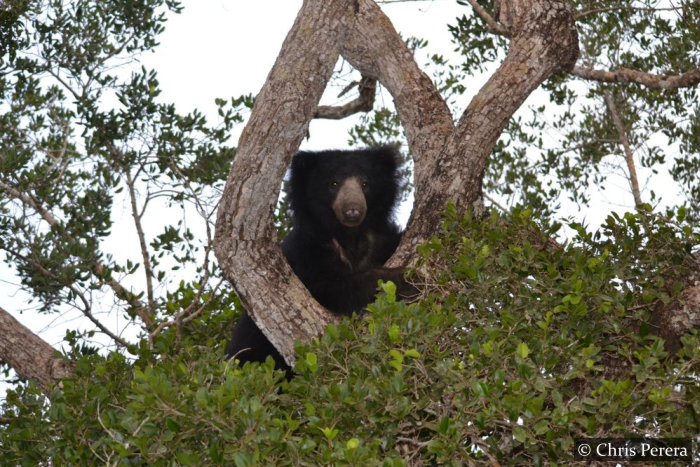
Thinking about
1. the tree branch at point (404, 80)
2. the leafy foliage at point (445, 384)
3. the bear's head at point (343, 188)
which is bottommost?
the leafy foliage at point (445, 384)

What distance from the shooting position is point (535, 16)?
6.10 metres

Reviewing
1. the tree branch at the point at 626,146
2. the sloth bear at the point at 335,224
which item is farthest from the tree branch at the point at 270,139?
the tree branch at the point at 626,146

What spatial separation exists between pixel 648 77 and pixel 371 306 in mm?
4067

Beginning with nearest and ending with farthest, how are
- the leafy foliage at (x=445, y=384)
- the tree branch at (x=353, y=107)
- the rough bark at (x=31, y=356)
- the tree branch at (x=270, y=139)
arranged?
the leafy foliage at (x=445, y=384) → the tree branch at (x=270, y=139) → the rough bark at (x=31, y=356) → the tree branch at (x=353, y=107)

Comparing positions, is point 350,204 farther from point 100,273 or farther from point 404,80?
point 100,273

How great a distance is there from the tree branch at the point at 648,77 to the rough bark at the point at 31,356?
4.33 m

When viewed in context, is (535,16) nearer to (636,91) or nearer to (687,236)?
(687,236)

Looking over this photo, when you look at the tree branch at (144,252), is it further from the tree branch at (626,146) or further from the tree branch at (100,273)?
the tree branch at (626,146)

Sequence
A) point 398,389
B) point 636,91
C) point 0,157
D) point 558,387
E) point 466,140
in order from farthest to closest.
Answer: point 636,91, point 0,157, point 466,140, point 558,387, point 398,389

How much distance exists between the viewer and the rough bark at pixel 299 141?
4766mm

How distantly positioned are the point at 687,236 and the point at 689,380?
1202mm

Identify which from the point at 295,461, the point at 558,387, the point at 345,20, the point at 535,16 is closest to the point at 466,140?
the point at 535,16

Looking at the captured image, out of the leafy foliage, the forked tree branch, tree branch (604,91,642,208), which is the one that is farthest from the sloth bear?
tree branch (604,91,642,208)

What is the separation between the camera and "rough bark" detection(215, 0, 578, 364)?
15.6 ft
